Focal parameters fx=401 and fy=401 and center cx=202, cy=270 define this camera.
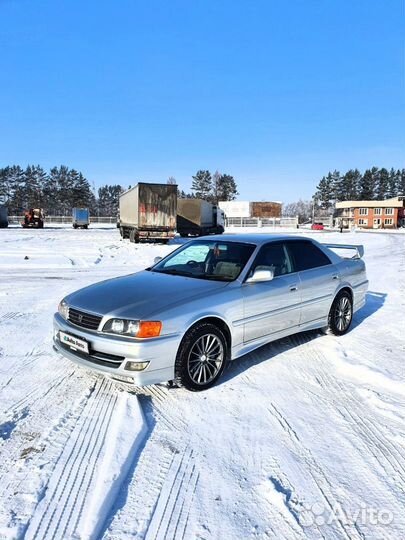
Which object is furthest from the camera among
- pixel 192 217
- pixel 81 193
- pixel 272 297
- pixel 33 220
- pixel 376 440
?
pixel 81 193

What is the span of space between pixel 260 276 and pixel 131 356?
1.73 metres

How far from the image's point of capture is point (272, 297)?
474 cm

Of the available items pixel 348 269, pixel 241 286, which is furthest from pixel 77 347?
pixel 348 269

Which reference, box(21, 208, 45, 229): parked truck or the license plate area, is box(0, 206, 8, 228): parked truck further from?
the license plate area

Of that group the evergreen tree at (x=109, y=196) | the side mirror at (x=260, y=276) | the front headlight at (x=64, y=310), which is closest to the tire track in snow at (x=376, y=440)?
the side mirror at (x=260, y=276)

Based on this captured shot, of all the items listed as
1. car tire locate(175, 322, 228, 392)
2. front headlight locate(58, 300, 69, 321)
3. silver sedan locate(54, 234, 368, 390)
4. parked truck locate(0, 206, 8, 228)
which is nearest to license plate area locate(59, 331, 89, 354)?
silver sedan locate(54, 234, 368, 390)

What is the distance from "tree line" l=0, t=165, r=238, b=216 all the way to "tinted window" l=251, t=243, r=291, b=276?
8796 centimetres

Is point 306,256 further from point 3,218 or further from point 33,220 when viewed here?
point 3,218

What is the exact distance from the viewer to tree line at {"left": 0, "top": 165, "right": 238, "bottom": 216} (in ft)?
304

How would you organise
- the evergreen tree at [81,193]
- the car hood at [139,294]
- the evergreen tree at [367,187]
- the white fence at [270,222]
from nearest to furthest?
the car hood at [139,294] < the white fence at [270,222] < the evergreen tree at [81,193] < the evergreen tree at [367,187]

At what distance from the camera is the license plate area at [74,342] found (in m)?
3.85

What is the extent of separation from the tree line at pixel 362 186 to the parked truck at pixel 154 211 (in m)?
98.0

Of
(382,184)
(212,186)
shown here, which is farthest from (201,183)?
(382,184)

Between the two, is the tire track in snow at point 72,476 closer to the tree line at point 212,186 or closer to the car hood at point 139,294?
the car hood at point 139,294
